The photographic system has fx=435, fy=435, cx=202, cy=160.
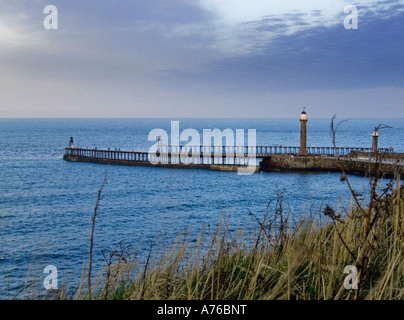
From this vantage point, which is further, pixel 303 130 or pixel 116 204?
pixel 303 130

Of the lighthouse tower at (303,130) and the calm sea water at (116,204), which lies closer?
the calm sea water at (116,204)

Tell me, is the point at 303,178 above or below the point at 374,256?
below

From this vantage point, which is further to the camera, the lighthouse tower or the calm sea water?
the lighthouse tower

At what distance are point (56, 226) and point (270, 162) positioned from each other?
3446 centimetres

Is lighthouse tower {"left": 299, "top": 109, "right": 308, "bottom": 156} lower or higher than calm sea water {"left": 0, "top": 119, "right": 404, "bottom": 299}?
higher

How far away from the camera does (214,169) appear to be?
194ft

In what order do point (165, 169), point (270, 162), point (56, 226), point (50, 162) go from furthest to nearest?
1. point (50, 162)
2. point (165, 169)
3. point (270, 162)
4. point (56, 226)

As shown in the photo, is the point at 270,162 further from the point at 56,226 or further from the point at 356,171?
the point at 56,226

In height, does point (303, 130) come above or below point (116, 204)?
above

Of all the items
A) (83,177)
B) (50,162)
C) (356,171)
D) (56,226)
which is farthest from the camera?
(50,162)

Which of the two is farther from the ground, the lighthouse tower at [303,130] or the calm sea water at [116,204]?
the lighthouse tower at [303,130]

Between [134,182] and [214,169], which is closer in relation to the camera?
[134,182]
